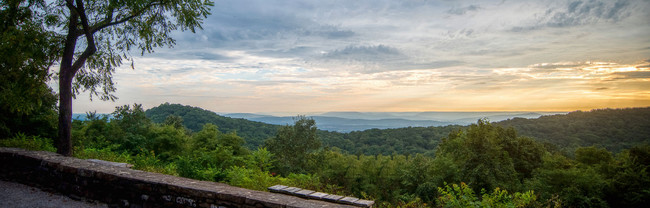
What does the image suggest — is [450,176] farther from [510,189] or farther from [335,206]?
[335,206]

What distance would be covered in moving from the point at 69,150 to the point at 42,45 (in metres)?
2.74

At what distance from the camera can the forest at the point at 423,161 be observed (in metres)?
7.29

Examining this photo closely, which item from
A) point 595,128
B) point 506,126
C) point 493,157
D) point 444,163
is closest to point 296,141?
point 444,163

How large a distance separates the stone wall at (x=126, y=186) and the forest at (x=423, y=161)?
124 cm

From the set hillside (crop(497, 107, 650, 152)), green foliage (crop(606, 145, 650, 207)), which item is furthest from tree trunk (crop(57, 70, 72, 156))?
hillside (crop(497, 107, 650, 152))

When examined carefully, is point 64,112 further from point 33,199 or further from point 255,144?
point 255,144

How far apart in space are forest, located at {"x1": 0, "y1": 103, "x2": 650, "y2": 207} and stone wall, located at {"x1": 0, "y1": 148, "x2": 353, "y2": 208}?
124 cm

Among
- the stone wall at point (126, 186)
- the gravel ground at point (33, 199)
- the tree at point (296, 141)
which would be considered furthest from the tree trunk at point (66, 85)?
the tree at point (296, 141)

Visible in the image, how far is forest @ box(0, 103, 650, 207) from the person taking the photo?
7293 mm

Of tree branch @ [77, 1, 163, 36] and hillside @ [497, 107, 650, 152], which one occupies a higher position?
tree branch @ [77, 1, 163, 36]

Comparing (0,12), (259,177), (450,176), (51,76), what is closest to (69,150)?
(51,76)

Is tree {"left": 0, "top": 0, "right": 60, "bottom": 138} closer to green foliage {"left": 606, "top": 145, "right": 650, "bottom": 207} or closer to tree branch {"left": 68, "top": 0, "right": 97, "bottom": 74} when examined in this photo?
tree branch {"left": 68, "top": 0, "right": 97, "bottom": 74}

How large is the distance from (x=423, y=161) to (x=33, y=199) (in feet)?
74.8

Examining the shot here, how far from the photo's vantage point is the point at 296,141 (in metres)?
35.7
